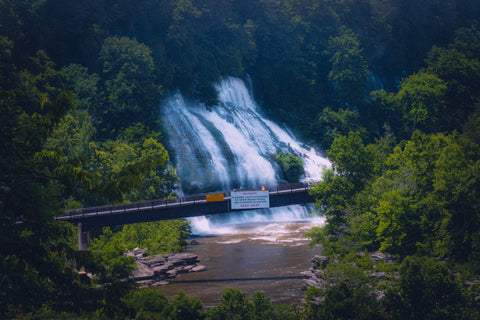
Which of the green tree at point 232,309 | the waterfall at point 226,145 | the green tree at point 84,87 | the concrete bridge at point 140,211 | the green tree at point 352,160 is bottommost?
the green tree at point 232,309

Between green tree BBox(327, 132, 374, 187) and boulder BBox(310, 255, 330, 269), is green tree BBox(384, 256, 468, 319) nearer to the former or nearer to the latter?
boulder BBox(310, 255, 330, 269)

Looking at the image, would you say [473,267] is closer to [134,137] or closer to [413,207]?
[413,207]

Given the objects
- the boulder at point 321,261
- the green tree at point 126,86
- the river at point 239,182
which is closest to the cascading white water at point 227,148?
the river at point 239,182

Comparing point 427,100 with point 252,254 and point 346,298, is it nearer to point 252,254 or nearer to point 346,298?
point 252,254

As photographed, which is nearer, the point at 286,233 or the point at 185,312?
the point at 185,312

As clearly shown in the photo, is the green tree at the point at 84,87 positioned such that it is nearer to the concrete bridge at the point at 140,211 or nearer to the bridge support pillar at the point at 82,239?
the concrete bridge at the point at 140,211

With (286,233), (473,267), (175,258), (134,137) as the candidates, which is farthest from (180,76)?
(473,267)
